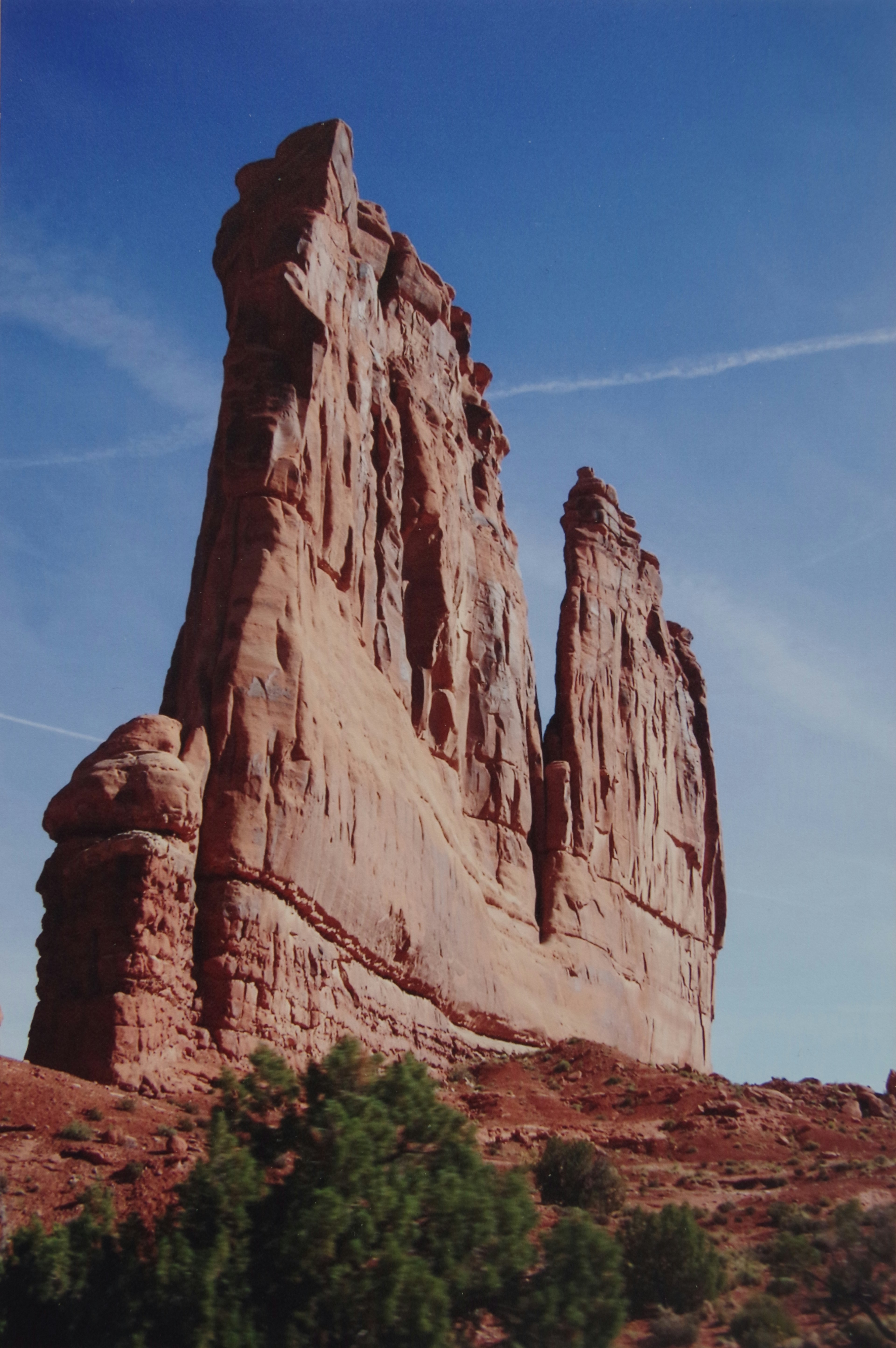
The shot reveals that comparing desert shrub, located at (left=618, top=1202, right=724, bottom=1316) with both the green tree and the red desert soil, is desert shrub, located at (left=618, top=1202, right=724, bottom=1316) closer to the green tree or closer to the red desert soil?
the red desert soil

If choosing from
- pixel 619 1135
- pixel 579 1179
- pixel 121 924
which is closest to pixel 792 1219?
pixel 579 1179

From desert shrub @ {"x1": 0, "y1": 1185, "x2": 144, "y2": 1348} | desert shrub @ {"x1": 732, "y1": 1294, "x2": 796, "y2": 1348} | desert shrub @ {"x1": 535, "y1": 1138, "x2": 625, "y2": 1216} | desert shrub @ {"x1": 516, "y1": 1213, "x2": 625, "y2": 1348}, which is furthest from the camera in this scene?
desert shrub @ {"x1": 535, "y1": 1138, "x2": 625, "y2": 1216}

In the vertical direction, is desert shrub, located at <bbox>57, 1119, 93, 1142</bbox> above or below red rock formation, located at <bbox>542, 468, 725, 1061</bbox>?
below

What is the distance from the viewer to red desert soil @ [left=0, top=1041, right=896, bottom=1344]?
16344 mm

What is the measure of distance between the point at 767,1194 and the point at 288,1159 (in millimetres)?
9933

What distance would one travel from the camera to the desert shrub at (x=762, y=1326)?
1531 centimetres

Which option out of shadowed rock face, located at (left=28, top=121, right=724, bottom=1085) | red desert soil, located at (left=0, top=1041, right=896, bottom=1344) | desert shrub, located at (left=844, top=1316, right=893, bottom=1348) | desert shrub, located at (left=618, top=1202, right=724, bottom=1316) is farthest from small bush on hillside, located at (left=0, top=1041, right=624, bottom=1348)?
shadowed rock face, located at (left=28, top=121, right=724, bottom=1085)

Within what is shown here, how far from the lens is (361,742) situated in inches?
1091

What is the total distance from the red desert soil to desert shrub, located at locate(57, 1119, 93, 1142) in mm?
70

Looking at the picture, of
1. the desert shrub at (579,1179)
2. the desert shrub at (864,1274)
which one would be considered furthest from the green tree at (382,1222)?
the desert shrub at (579,1179)

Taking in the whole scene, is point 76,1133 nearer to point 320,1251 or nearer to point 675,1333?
point 320,1251

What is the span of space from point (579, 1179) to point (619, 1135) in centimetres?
575

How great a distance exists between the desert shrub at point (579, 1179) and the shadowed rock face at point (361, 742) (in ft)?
13.7

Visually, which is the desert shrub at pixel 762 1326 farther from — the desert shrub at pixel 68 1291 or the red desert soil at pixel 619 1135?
the desert shrub at pixel 68 1291
